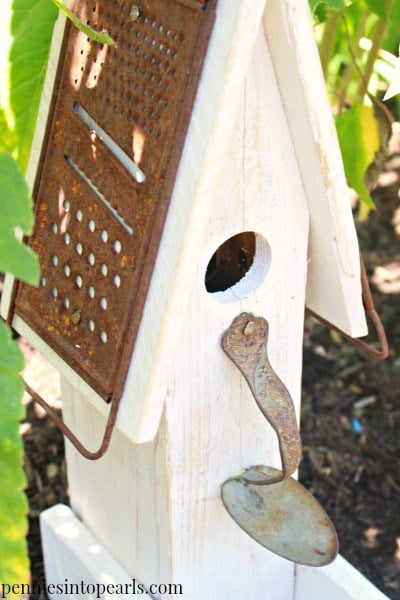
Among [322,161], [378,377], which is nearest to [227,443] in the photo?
[322,161]

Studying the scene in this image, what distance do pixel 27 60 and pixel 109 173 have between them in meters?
0.26

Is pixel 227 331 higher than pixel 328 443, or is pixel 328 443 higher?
pixel 227 331

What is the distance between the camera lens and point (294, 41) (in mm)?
936

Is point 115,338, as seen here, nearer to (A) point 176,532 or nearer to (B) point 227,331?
(B) point 227,331

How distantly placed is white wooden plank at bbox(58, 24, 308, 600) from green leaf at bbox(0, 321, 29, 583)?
210 millimetres

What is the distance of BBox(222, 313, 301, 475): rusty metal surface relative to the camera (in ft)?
3.73

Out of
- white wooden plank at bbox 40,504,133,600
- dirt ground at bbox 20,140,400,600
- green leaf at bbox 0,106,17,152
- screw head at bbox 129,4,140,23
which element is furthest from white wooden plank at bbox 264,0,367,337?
dirt ground at bbox 20,140,400,600

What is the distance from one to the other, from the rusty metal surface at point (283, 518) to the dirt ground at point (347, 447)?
530 millimetres

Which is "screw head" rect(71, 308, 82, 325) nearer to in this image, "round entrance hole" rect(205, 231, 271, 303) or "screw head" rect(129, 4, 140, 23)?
"round entrance hole" rect(205, 231, 271, 303)

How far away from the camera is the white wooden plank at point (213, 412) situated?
1.03 metres

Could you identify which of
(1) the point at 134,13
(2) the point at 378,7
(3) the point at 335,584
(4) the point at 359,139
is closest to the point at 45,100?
(1) the point at 134,13

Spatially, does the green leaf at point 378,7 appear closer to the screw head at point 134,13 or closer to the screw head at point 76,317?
the screw head at point 134,13

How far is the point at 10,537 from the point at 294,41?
0.53 metres

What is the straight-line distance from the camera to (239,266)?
131cm
